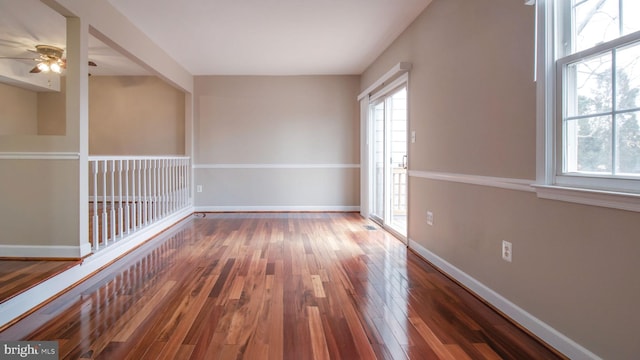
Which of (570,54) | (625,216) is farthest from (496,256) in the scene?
(570,54)

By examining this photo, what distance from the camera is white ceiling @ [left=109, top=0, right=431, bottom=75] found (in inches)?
128

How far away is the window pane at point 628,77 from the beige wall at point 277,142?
4609 mm

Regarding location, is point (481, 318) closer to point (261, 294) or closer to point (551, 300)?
point (551, 300)

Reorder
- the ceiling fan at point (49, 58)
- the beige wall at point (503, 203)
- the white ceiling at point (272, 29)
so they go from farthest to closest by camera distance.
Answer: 1. the ceiling fan at point (49, 58)
2. the white ceiling at point (272, 29)
3. the beige wall at point (503, 203)

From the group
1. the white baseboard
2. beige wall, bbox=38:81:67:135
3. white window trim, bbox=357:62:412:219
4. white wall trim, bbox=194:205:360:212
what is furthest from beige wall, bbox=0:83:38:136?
white window trim, bbox=357:62:412:219

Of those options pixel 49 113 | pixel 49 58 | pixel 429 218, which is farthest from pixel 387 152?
pixel 49 113

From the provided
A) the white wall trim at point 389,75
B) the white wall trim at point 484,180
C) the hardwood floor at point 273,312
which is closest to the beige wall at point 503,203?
the white wall trim at point 484,180

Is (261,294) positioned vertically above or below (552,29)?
below

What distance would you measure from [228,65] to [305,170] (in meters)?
2.05

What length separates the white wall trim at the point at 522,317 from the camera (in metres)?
1.56

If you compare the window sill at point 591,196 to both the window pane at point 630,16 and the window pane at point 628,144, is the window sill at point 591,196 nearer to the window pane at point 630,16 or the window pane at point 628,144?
the window pane at point 628,144

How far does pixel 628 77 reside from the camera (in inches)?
54.4

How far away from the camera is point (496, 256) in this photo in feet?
7.06

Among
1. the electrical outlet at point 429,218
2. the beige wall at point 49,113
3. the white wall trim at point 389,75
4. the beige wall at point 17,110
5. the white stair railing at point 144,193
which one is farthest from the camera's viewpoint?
the beige wall at point 49,113
